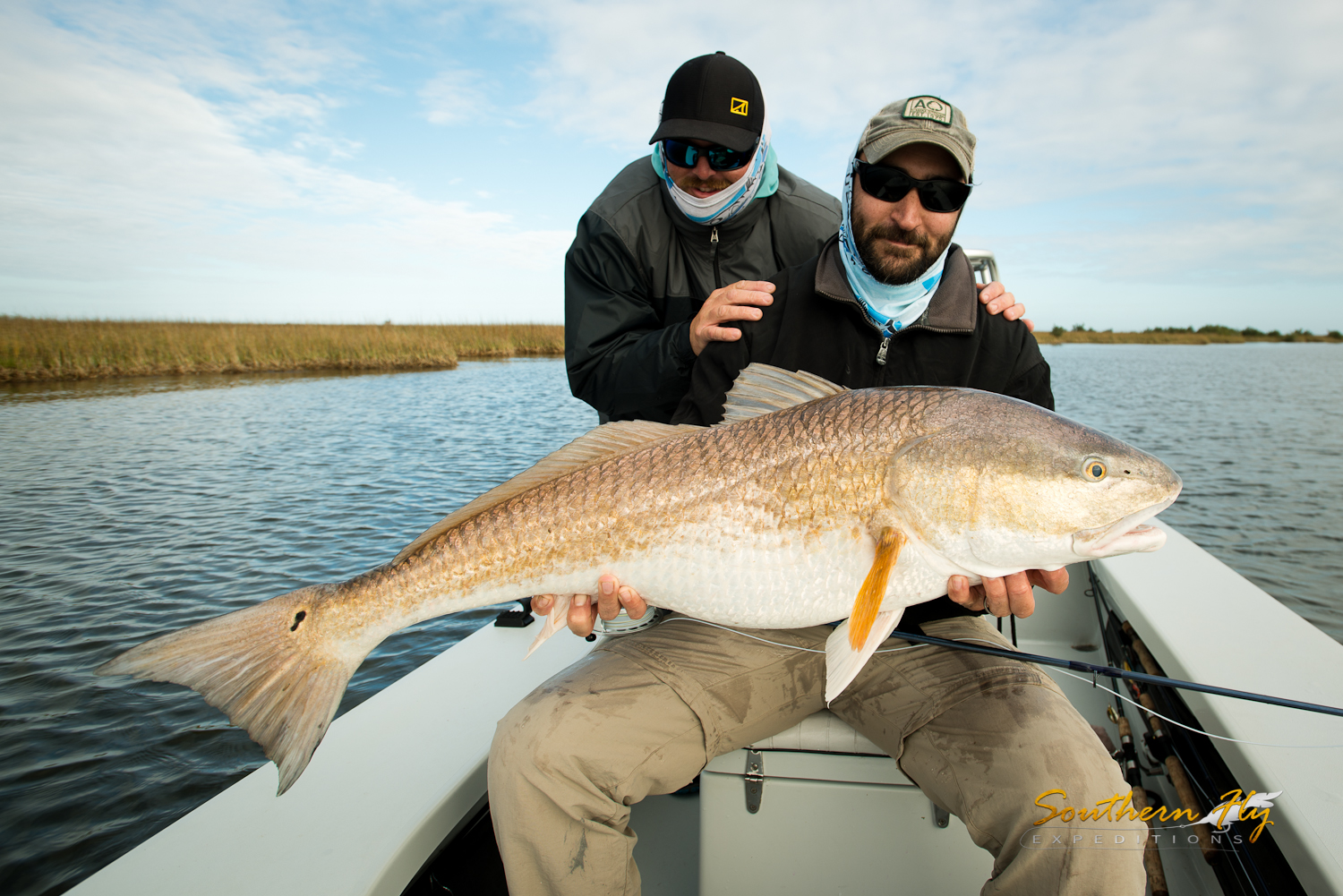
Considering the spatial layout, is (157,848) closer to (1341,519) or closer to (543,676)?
(543,676)

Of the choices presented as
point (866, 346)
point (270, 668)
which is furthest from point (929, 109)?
point (270, 668)

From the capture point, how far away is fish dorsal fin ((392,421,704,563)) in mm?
2344

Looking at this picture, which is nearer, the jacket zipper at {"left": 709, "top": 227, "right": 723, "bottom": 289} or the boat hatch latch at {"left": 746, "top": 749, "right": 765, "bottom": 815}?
the boat hatch latch at {"left": 746, "top": 749, "right": 765, "bottom": 815}

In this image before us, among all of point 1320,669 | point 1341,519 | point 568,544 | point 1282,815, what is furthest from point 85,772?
point 1341,519

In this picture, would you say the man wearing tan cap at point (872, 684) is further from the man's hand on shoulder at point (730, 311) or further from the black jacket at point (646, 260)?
the black jacket at point (646, 260)

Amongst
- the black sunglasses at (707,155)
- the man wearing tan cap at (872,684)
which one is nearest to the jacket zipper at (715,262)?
the black sunglasses at (707,155)

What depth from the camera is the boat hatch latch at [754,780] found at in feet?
7.87

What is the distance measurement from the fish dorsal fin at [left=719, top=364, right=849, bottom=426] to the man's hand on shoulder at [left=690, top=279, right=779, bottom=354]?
0.39 m

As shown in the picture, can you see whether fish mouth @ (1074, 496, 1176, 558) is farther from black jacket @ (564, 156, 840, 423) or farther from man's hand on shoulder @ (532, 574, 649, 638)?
black jacket @ (564, 156, 840, 423)

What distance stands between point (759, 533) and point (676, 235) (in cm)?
248

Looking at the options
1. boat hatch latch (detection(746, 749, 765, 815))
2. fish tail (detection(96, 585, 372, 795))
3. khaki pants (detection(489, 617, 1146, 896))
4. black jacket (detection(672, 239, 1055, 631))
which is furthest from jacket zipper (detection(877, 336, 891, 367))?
fish tail (detection(96, 585, 372, 795))

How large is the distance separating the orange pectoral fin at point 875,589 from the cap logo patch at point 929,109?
1704mm

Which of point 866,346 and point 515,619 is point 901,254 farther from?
point 515,619

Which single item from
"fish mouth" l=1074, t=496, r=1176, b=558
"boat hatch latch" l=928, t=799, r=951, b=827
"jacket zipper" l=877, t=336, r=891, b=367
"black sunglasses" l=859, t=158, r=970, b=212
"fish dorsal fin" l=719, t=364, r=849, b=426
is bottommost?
"boat hatch latch" l=928, t=799, r=951, b=827
